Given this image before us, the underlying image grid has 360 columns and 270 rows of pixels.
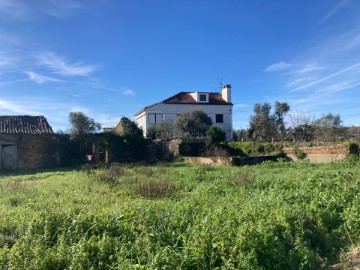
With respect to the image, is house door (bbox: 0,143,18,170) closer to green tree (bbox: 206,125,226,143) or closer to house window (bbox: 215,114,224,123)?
green tree (bbox: 206,125,226,143)

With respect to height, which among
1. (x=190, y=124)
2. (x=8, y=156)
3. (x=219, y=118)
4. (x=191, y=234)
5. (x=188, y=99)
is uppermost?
(x=188, y=99)

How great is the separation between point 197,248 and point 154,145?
20981 millimetres

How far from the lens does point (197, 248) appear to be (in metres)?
4.18

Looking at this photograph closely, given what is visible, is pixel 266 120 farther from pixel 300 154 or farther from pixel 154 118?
pixel 300 154

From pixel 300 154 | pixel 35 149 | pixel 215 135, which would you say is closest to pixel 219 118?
pixel 215 135

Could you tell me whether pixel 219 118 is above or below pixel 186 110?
below

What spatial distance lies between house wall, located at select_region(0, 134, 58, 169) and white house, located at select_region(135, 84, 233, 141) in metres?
12.9

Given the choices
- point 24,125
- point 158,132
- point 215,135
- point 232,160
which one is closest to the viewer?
point 232,160

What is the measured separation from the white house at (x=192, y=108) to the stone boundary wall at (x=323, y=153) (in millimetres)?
15296

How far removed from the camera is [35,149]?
21.3m

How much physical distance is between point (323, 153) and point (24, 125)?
63.3 ft

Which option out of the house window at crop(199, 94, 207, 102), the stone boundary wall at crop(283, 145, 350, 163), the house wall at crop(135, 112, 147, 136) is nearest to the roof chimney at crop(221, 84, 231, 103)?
the house window at crop(199, 94, 207, 102)

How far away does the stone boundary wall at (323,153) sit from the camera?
58.3ft

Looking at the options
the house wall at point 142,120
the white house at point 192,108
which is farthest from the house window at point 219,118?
the house wall at point 142,120
